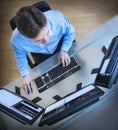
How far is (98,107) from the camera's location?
1422 millimetres

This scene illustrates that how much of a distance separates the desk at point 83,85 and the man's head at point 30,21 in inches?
13.9

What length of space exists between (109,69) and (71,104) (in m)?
0.27

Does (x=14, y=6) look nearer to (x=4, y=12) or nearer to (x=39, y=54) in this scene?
(x=4, y=12)

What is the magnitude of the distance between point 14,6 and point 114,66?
2.04 meters

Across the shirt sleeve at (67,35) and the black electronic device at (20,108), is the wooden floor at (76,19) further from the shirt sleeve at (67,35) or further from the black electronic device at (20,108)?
the black electronic device at (20,108)

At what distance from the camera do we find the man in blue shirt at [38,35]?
4.27 feet

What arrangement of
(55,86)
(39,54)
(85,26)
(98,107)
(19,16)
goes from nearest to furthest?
1. (19,16)
2. (98,107)
3. (55,86)
4. (39,54)
5. (85,26)

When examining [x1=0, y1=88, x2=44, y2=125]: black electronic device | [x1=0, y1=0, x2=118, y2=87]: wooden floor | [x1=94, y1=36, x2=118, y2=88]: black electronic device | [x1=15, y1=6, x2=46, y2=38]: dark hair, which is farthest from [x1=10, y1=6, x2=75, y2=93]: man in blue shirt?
[x1=0, y1=0, x2=118, y2=87]: wooden floor

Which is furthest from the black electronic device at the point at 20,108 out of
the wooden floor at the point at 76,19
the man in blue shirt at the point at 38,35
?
the wooden floor at the point at 76,19

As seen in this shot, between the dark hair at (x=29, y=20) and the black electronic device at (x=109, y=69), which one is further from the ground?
the dark hair at (x=29, y=20)

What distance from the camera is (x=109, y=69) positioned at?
139 centimetres

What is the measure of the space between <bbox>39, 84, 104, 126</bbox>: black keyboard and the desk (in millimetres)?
66

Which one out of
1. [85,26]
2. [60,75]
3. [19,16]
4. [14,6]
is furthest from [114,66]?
[14,6]

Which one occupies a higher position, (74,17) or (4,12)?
(4,12)
